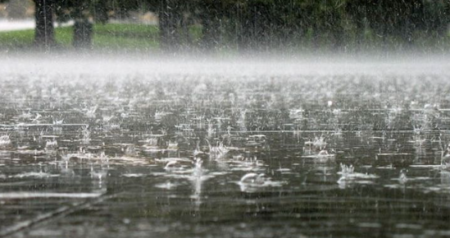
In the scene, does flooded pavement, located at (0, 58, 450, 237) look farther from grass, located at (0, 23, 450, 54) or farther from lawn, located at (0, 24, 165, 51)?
lawn, located at (0, 24, 165, 51)

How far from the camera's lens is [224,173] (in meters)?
7.88

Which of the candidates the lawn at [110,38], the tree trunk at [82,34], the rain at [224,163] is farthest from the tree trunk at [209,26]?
the rain at [224,163]

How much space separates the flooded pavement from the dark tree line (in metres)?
37.5

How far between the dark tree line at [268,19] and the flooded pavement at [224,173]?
37.5 meters

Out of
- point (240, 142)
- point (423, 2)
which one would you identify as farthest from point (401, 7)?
point (240, 142)

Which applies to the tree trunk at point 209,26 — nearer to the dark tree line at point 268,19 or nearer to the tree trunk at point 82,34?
the dark tree line at point 268,19

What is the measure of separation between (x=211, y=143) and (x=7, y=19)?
5626 cm

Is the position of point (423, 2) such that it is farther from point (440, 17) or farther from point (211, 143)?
point (211, 143)

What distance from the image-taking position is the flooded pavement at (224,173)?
18.4 ft

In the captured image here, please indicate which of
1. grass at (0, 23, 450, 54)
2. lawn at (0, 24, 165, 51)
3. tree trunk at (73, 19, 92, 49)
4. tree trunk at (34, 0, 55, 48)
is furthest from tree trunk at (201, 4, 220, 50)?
tree trunk at (34, 0, 55, 48)

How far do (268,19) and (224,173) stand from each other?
47.4 meters

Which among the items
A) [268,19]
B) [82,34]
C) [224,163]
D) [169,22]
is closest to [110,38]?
[82,34]

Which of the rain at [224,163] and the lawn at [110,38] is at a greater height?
the lawn at [110,38]

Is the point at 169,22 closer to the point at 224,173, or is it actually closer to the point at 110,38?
the point at 110,38
